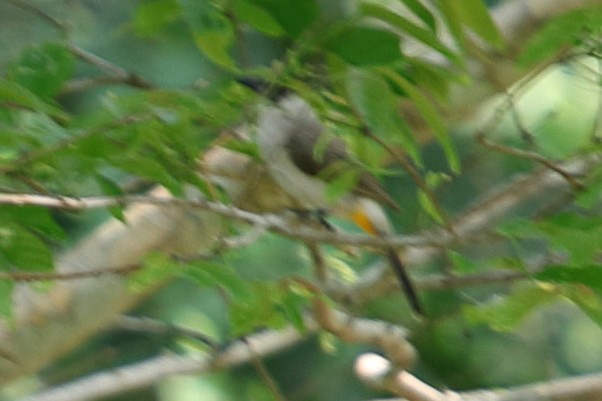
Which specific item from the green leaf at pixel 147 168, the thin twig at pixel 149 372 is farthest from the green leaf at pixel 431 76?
the thin twig at pixel 149 372

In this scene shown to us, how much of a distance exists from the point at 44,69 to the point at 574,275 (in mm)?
499

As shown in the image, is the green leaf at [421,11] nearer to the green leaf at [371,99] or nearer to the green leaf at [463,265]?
the green leaf at [371,99]

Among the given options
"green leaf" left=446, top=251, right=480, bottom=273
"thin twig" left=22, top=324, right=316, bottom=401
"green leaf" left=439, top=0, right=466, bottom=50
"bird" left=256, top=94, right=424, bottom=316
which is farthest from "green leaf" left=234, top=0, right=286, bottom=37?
"thin twig" left=22, top=324, right=316, bottom=401

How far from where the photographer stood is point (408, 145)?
0.82 m

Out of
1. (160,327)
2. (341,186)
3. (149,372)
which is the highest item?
(341,186)

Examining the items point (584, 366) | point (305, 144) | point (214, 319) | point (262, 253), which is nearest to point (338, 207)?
point (305, 144)

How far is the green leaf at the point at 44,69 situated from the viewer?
0.92 meters

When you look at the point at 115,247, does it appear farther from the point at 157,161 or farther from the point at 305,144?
the point at 157,161

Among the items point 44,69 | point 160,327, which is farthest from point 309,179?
point 44,69

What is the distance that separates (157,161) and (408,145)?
0.68 ft

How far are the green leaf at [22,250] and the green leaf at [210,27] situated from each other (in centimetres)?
26

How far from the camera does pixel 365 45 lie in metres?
0.77

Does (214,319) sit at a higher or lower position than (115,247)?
lower

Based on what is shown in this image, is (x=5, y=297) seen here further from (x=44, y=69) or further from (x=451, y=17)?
(x=451, y=17)
